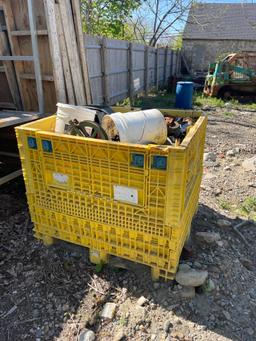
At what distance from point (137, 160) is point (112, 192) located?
34 centimetres

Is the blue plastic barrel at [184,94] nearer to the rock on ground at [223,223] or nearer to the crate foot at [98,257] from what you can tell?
the rock on ground at [223,223]

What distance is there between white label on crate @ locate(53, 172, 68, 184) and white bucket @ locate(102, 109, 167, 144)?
46cm

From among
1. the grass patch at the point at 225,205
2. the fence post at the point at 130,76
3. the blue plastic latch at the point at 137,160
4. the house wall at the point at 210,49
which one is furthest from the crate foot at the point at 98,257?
the house wall at the point at 210,49

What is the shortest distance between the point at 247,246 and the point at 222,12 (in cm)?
2771

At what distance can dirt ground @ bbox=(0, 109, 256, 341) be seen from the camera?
1.95 m

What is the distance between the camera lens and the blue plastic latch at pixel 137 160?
5.82ft

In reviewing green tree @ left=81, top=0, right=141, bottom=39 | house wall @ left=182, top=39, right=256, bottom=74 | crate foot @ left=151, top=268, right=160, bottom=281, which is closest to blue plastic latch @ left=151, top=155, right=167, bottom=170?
crate foot @ left=151, top=268, right=160, bottom=281

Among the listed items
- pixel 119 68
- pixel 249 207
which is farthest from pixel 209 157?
pixel 119 68

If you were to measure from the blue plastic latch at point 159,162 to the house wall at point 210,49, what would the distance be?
22077mm

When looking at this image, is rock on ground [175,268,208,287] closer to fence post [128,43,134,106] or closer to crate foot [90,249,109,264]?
crate foot [90,249,109,264]

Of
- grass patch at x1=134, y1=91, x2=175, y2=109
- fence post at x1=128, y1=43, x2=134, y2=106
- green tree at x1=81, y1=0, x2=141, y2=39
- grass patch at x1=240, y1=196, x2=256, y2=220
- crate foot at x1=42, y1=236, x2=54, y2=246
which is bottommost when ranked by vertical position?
grass patch at x1=134, y1=91, x2=175, y2=109

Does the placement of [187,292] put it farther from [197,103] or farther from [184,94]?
[197,103]

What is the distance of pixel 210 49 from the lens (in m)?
22.0

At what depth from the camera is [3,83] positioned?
4.14 meters
